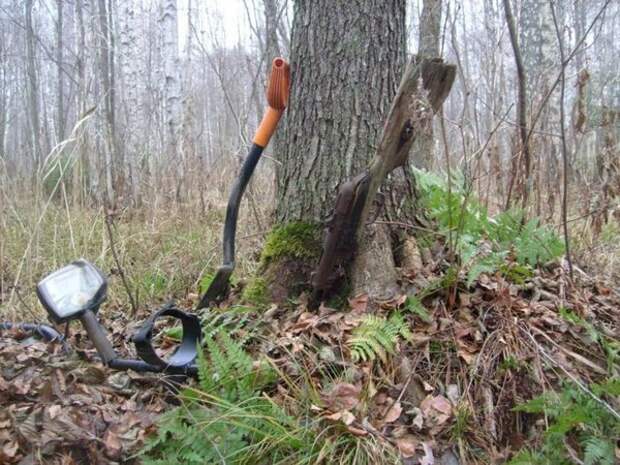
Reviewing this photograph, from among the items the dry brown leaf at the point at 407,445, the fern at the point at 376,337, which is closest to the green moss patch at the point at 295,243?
the fern at the point at 376,337

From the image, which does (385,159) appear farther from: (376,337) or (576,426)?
(576,426)

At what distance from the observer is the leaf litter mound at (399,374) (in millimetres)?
1781

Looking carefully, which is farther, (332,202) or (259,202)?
(259,202)

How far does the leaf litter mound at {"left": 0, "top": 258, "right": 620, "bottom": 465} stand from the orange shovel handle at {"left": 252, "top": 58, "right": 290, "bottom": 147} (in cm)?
87

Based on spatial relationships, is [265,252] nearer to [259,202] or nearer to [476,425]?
[476,425]

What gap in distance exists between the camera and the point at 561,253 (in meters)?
2.59

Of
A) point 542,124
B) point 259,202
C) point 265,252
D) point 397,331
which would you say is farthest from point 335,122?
point 259,202

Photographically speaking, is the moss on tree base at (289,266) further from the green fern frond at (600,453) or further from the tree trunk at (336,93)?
the green fern frond at (600,453)

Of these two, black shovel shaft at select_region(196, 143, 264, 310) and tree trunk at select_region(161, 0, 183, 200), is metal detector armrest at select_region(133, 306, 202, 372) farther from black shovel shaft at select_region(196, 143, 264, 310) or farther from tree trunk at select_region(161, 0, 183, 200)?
tree trunk at select_region(161, 0, 183, 200)

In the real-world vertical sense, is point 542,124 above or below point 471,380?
above

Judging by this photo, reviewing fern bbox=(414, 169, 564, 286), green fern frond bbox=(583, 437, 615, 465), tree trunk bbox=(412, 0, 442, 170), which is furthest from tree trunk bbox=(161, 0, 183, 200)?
green fern frond bbox=(583, 437, 615, 465)

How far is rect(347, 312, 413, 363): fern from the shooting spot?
77.2 inches

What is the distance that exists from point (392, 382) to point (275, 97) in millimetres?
1405

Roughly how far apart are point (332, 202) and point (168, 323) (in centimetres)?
104
